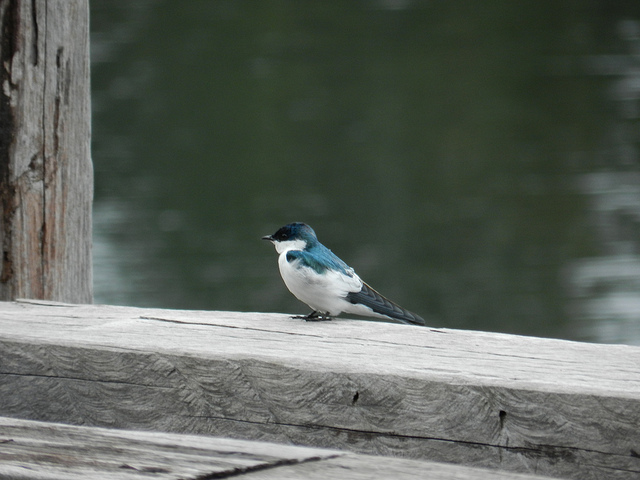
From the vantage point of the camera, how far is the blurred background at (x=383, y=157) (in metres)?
8.51

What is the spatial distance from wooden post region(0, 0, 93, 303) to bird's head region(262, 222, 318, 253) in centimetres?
64

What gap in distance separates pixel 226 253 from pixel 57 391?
738 cm

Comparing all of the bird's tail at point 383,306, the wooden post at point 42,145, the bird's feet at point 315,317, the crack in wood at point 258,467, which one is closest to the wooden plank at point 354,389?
the bird's feet at point 315,317

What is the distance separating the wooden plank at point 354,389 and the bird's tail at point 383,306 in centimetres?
55

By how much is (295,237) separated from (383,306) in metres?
0.39

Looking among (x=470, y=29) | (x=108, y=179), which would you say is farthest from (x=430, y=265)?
(x=470, y=29)

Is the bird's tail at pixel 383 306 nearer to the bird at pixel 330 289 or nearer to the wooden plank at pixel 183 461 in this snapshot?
the bird at pixel 330 289

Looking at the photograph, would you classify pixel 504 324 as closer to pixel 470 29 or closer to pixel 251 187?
pixel 251 187

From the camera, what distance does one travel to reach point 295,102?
544 inches

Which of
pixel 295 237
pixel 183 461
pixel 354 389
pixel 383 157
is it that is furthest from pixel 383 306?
pixel 383 157

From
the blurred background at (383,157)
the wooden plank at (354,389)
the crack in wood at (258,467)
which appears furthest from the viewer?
the blurred background at (383,157)

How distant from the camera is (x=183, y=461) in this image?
1.12m

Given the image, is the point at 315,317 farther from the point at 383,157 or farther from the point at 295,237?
the point at 383,157

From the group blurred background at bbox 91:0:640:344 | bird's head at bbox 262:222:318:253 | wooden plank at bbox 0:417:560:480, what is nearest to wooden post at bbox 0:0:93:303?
bird's head at bbox 262:222:318:253
